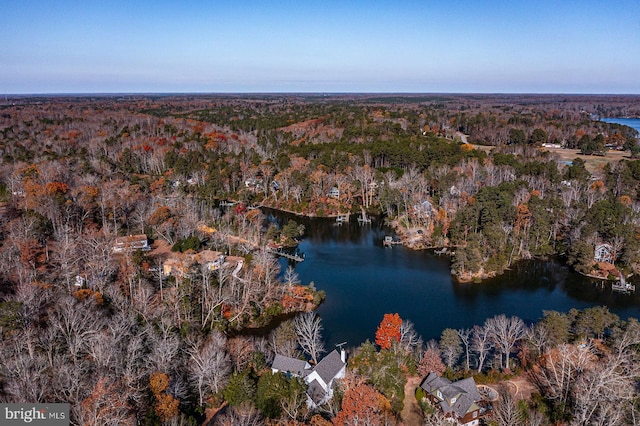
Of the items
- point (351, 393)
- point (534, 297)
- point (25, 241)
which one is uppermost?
point (25, 241)

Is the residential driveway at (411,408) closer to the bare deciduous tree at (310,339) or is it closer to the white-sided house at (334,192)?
the bare deciduous tree at (310,339)

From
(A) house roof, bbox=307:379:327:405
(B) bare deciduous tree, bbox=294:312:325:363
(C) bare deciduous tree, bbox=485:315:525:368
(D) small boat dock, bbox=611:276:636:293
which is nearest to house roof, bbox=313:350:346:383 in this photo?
(A) house roof, bbox=307:379:327:405

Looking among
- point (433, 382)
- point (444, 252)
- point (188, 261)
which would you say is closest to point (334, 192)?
point (444, 252)

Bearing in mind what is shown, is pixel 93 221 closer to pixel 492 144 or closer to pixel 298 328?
pixel 298 328

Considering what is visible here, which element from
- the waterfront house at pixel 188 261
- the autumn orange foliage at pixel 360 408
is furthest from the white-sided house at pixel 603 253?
the waterfront house at pixel 188 261

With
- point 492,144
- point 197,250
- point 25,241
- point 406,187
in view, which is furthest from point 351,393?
point 492,144
